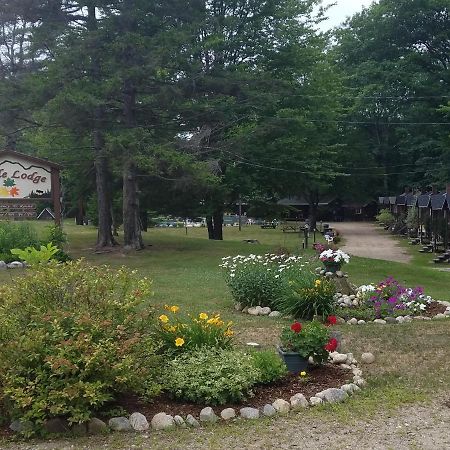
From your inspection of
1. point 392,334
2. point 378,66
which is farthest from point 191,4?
point 378,66

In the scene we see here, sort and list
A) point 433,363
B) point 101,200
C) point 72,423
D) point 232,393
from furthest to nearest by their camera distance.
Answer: point 101,200, point 433,363, point 232,393, point 72,423

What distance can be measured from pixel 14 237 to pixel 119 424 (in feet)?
43.1

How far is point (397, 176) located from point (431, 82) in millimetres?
12436

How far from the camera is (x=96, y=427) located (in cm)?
499

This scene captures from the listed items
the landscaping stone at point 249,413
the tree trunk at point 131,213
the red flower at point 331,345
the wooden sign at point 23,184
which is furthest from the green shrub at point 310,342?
the tree trunk at point 131,213

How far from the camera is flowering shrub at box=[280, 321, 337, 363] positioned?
6.25 meters

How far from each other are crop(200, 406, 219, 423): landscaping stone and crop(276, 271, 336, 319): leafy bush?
15.2ft

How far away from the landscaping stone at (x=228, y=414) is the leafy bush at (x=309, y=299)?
4.53 meters

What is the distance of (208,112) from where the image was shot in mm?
20984

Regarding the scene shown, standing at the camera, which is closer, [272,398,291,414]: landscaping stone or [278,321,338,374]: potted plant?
[272,398,291,414]: landscaping stone

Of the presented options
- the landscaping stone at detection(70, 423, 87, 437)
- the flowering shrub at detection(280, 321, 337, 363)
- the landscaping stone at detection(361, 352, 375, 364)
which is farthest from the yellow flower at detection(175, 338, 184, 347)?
the landscaping stone at detection(361, 352, 375, 364)

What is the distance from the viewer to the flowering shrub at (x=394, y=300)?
10.1m

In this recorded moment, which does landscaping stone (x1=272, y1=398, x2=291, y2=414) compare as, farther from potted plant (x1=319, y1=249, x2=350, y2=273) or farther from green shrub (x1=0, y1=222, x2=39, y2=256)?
green shrub (x1=0, y1=222, x2=39, y2=256)

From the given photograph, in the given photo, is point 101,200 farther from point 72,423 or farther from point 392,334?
point 72,423
